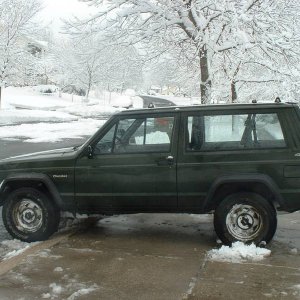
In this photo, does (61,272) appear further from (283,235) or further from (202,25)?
Result: (202,25)

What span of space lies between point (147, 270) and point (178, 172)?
124 centimetres

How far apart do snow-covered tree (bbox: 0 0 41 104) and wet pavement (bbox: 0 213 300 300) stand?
34478 millimetres

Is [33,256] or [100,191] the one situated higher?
[100,191]

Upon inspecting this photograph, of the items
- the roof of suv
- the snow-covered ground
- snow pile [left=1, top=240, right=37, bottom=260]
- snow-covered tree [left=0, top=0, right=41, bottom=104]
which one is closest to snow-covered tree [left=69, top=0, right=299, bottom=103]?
the snow-covered ground

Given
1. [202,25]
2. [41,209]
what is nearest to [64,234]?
[41,209]

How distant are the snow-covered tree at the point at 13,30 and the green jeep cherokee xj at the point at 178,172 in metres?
34.1

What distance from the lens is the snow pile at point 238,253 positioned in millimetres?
5234

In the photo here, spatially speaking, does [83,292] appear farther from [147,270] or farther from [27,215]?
[27,215]

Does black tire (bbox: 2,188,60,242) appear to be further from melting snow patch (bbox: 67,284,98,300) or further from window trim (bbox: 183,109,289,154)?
window trim (bbox: 183,109,289,154)

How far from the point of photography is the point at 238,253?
5.34 metres

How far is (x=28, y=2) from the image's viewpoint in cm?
4047

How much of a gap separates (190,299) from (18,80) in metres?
42.5

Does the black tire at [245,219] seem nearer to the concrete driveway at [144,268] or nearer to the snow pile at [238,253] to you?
the snow pile at [238,253]

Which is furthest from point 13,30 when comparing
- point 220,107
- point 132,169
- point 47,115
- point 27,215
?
point 220,107
